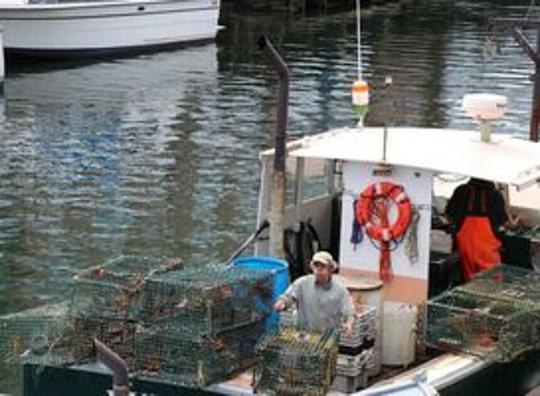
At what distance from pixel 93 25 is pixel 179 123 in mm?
11835

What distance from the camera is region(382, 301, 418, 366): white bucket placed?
10242 mm

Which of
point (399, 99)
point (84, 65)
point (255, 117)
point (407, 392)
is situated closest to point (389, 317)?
point (407, 392)

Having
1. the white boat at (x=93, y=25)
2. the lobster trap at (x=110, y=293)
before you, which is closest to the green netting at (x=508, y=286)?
the lobster trap at (x=110, y=293)

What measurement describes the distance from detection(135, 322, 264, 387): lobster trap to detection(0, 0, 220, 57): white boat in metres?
28.7

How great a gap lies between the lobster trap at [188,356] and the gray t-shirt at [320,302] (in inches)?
21.0

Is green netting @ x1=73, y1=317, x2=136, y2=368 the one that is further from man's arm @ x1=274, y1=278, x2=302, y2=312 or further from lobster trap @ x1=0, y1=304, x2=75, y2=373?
man's arm @ x1=274, y1=278, x2=302, y2=312

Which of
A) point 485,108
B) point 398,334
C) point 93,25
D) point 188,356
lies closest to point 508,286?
point 398,334

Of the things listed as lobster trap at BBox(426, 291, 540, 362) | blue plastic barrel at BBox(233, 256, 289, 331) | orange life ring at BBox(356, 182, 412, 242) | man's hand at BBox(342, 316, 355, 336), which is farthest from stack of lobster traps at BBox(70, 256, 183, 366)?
lobster trap at BBox(426, 291, 540, 362)

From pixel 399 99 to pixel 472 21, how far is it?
23.9m

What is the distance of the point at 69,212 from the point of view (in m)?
19.9

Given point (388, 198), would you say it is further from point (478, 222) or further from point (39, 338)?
point (39, 338)

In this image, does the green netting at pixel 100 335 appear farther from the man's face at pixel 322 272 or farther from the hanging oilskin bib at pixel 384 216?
the hanging oilskin bib at pixel 384 216

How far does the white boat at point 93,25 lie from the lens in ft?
123

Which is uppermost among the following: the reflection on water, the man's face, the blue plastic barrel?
the man's face
